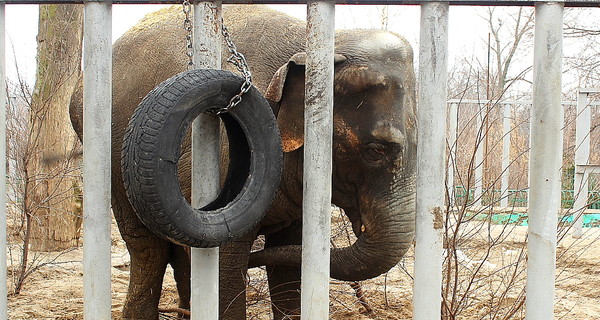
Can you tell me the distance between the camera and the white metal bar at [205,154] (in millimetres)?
2734

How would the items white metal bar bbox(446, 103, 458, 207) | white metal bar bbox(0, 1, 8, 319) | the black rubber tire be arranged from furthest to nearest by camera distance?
1. white metal bar bbox(446, 103, 458, 207)
2. white metal bar bbox(0, 1, 8, 319)
3. the black rubber tire

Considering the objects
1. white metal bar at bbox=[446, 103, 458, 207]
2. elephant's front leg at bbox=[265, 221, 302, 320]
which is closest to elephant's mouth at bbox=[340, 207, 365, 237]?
white metal bar at bbox=[446, 103, 458, 207]

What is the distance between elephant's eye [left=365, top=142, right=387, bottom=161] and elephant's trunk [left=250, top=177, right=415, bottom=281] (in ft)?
0.63

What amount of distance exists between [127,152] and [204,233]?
41 cm

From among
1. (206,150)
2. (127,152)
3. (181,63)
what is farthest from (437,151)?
(181,63)

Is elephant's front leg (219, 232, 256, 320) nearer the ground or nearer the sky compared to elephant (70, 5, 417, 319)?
nearer the ground

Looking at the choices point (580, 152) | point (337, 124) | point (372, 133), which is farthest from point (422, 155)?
point (580, 152)

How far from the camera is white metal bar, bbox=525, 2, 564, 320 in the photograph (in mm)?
2707

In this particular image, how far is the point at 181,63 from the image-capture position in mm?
4555

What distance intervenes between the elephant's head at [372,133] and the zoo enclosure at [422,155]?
118 cm

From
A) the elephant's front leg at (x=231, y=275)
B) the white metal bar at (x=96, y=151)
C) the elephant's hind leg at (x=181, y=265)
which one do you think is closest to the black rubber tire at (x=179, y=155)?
the white metal bar at (x=96, y=151)

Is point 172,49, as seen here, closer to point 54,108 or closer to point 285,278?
point 285,278

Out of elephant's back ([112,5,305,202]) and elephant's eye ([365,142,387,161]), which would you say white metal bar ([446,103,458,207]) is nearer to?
elephant's eye ([365,142,387,161])

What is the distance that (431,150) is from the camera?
2686 millimetres
